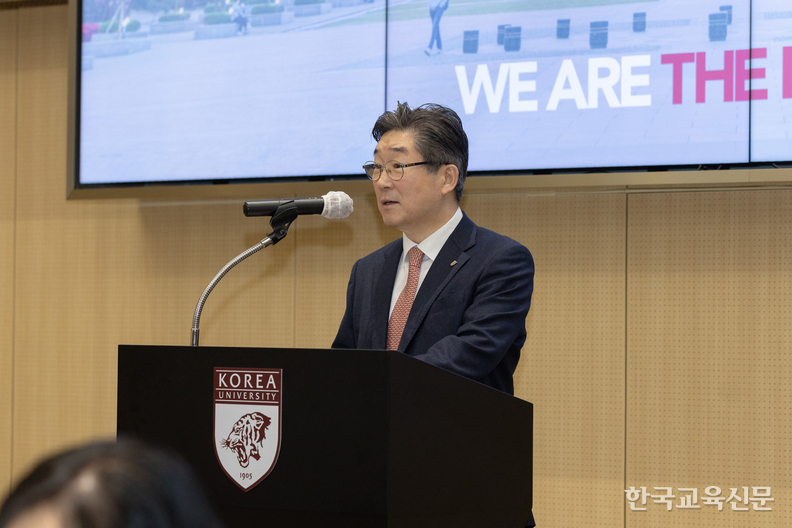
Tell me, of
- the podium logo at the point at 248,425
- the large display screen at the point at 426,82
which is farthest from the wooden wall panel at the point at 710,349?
the podium logo at the point at 248,425

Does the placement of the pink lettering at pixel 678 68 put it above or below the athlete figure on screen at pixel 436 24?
below

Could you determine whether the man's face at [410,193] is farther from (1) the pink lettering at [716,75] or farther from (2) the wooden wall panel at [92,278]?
(2) the wooden wall panel at [92,278]

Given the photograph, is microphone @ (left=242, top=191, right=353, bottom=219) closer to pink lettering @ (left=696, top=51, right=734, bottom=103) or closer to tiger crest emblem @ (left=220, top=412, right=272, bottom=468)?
tiger crest emblem @ (left=220, top=412, right=272, bottom=468)

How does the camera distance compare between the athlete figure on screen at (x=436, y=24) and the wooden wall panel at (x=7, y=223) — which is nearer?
the athlete figure on screen at (x=436, y=24)

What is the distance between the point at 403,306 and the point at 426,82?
1.48 m

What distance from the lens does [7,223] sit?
13.2ft

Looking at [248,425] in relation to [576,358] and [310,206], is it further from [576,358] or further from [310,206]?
[576,358]

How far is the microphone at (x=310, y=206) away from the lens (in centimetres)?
184

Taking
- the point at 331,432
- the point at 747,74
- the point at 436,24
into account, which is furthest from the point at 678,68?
the point at 331,432

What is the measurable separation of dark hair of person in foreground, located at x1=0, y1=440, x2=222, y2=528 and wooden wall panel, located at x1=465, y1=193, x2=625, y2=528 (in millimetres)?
2901

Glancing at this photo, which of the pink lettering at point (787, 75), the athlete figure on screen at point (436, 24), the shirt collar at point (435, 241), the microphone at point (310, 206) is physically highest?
the athlete figure on screen at point (436, 24)

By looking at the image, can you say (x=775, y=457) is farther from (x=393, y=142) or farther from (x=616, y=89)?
(x=393, y=142)

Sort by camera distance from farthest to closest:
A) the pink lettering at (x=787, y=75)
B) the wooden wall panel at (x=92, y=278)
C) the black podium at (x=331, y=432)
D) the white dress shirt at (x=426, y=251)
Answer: the wooden wall panel at (x=92, y=278), the pink lettering at (x=787, y=75), the white dress shirt at (x=426, y=251), the black podium at (x=331, y=432)

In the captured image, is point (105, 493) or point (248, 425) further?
point (248, 425)
